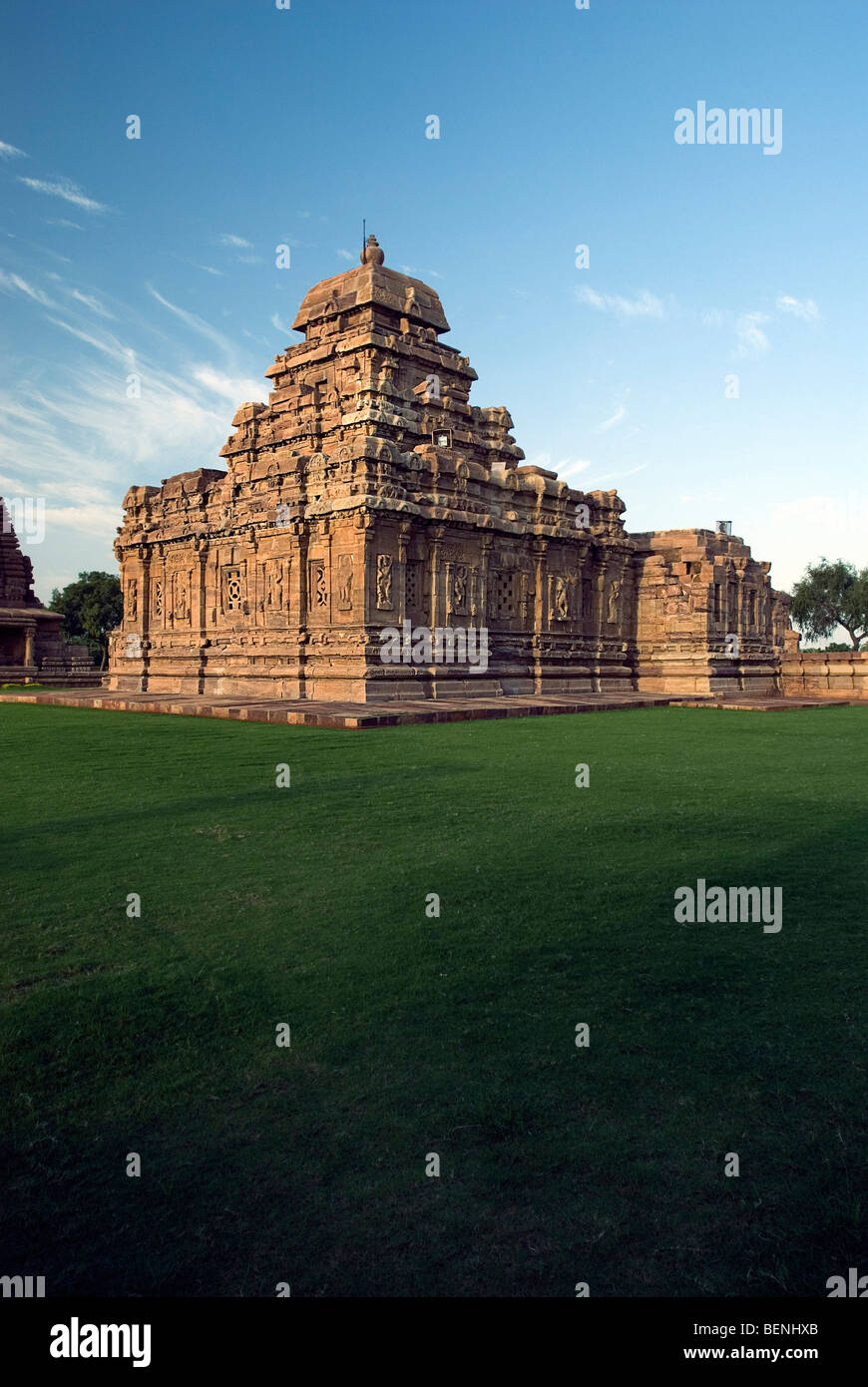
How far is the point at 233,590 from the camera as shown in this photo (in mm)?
24172

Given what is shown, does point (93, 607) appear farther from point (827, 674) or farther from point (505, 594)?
point (827, 674)

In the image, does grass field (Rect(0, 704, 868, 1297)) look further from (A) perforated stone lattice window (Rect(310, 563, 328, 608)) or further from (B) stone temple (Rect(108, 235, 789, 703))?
(A) perforated stone lattice window (Rect(310, 563, 328, 608))

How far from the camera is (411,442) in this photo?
22.2 meters

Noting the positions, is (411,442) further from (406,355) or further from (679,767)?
(679,767)

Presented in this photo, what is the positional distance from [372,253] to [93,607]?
38.9 metres

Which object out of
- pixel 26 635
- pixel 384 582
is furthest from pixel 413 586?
pixel 26 635

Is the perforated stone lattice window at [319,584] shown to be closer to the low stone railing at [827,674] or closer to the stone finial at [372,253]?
the stone finial at [372,253]

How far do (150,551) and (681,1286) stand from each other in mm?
28686

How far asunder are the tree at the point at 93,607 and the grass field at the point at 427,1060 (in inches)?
2173

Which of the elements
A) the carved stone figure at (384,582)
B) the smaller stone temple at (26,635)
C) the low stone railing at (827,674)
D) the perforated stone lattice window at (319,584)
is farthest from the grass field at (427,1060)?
the smaller stone temple at (26,635)

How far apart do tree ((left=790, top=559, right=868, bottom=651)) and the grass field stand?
63300 mm

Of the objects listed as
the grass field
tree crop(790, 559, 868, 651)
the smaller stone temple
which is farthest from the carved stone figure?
tree crop(790, 559, 868, 651)
